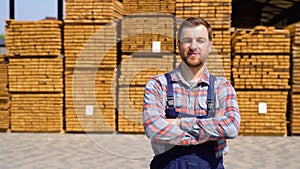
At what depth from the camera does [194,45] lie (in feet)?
6.47

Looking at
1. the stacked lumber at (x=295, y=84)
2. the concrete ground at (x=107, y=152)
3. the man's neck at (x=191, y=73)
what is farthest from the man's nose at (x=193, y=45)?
the stacked lumber at (x=295, y=84)

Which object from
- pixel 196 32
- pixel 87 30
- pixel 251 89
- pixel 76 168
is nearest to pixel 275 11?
pixel 251 89

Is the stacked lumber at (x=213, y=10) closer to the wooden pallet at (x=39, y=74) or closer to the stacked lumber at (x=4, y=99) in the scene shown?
the wooden pallet at (x=39, y=74)

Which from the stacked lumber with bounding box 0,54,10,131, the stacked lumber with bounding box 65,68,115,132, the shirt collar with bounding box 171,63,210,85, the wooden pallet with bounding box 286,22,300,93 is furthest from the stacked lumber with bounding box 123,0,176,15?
the shirt collar with bounding box 171,63,210,85

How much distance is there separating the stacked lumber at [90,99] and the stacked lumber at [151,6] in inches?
67.6

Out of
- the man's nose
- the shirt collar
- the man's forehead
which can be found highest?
the man's forehead

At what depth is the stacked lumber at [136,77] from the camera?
9.05 metres

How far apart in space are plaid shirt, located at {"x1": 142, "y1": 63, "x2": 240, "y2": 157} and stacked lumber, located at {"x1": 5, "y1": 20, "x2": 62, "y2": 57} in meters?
7.52

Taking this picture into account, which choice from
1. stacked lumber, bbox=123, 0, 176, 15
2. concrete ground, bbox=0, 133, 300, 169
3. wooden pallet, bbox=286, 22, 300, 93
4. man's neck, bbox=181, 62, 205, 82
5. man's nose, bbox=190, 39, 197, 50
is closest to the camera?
man's nose, bbox=190, 39, 197, 50

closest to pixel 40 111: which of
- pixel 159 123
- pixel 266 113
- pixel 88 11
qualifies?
pixel 88 11

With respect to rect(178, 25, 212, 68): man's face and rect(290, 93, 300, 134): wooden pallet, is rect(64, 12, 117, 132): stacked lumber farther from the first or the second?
→ rect(178, 25, 212, 68): man's face

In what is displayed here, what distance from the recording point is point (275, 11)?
69.9 ft

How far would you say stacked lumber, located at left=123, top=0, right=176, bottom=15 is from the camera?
916cm

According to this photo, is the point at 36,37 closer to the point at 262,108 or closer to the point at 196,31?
the point at 262,108
